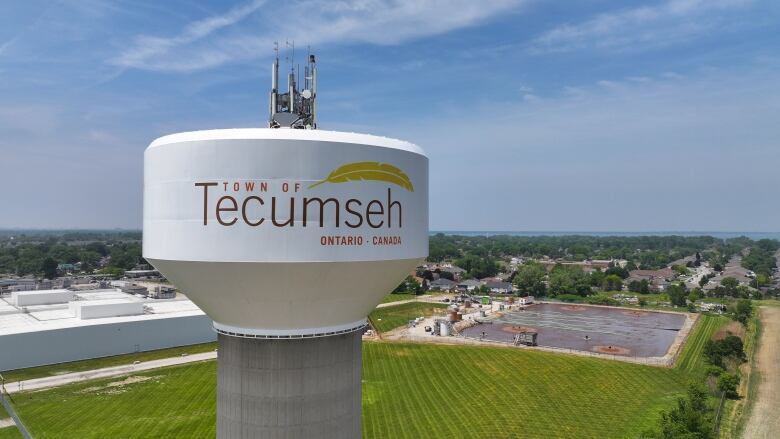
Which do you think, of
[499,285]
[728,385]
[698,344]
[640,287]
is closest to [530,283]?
[499,285]

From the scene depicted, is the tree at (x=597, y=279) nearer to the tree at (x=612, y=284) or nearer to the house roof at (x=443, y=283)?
the tree at (x=612, y=284)

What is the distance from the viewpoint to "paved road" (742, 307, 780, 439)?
1260 inches

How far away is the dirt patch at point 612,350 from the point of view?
5094 centimetres

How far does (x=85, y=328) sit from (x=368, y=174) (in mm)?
47162

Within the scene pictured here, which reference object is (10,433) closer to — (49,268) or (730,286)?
(730,286)

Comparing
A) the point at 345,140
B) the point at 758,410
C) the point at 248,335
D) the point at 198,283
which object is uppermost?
the point at 345,140

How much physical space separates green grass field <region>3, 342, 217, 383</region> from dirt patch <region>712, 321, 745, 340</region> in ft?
191

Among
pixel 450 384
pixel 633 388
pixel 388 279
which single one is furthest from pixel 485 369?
pixel 388 279

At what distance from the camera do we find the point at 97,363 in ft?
153

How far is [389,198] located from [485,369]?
3595 cm

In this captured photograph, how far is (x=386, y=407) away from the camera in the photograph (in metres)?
34.7

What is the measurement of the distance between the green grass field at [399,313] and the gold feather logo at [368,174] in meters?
50.2

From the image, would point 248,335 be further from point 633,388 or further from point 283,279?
point 633,388

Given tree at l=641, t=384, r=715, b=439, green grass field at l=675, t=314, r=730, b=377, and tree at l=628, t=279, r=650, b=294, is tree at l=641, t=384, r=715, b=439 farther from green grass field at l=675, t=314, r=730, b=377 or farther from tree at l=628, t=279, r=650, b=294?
tree at l=628, t=279, r=650, b=294
